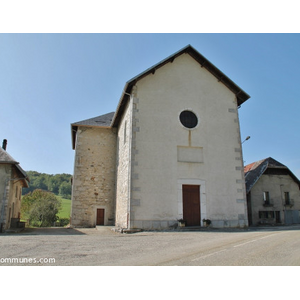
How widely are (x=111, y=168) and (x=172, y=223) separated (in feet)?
24.2

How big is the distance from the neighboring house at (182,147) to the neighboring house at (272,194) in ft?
19.5

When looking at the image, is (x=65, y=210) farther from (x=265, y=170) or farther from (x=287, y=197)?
(x=287, y=197)

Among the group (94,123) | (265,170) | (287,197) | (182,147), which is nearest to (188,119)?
(182,147)

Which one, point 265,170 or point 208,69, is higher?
point 208,69

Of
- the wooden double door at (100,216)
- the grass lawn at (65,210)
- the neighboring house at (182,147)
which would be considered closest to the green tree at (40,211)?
the grass lawn at (65,210)

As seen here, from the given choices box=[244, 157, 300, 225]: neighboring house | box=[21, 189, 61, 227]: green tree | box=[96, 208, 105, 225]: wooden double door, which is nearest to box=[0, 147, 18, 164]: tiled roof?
box=[96, 208, 105, 225]: wooden double door

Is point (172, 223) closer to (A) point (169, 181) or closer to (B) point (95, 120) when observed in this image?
(A) point (169, 181)

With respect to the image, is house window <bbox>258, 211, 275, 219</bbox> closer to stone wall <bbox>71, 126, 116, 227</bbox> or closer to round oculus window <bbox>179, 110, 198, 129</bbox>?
round oculus window <bbox>179, 110, 198, 129</bbox>

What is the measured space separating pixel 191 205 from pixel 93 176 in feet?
25.0

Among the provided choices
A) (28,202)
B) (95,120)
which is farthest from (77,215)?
(28,202)

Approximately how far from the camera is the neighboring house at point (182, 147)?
12742 millimetres

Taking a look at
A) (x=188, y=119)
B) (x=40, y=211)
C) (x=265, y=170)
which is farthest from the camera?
(x=40, y=211)

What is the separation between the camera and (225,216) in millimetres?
13461

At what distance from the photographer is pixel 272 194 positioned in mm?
19891
